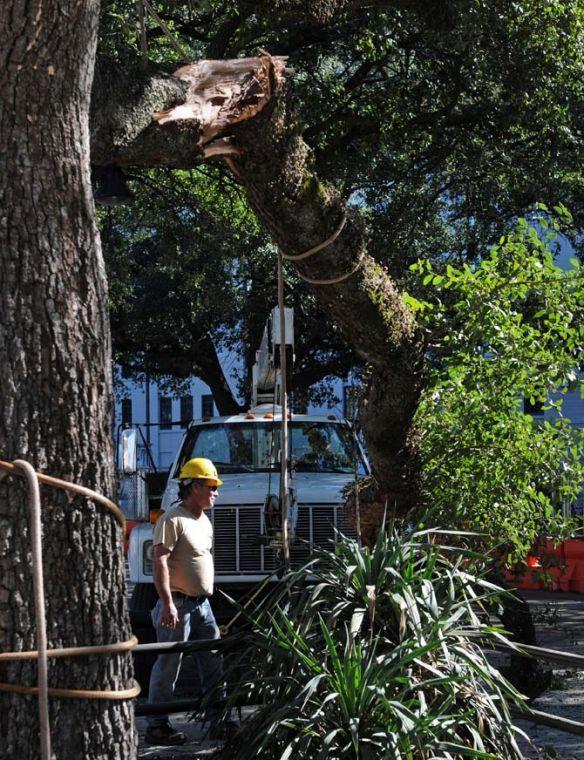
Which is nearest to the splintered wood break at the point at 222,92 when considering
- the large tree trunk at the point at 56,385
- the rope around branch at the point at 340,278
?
the rope around branch at the point at 340,278

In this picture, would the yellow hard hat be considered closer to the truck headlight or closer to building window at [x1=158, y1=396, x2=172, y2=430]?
the truck headlight

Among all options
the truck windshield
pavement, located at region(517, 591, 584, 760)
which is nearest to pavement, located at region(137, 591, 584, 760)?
pavement, located at region(517, 591, 584, 760)

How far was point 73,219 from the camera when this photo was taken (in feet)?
11.4

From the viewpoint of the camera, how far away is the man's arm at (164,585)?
7.18 meters

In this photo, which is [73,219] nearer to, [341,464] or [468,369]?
[468,369]

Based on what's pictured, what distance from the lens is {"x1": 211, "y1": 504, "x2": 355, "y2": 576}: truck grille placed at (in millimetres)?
10961

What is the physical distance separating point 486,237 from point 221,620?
510 inches

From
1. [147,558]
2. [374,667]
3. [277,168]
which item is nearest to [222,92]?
[277,168]

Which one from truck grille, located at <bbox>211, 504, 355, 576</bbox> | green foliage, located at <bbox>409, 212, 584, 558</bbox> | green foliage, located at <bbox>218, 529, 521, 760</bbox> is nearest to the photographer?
green foliage, located at <bbox>218, 529, 521, 760</bbox>

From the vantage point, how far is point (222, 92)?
5.75 meters

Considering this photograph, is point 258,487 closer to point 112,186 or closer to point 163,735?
point 163,735

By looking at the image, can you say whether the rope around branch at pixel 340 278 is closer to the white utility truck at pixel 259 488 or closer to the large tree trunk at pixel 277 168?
the large tree trunk at pixel 277 168

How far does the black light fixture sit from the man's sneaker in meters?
3.28

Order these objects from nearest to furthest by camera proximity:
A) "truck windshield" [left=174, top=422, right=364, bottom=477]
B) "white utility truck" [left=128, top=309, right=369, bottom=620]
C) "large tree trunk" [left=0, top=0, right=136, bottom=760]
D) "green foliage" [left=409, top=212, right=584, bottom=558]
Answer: "large tree trunk" [left=0, top=0, right=136, bottom=760] → "green foliage" [left=409, top=212, right=584, bottom=558] → "white utility truck" [left=128, top=309, right=369, bottom=620] → "truck windshield" [left=174, top=422, right=364, bottom=477]
